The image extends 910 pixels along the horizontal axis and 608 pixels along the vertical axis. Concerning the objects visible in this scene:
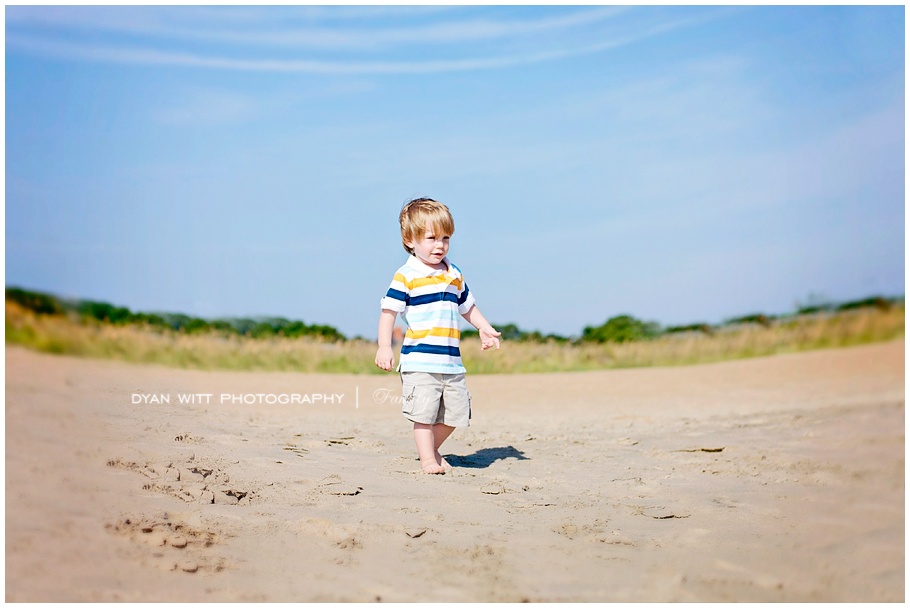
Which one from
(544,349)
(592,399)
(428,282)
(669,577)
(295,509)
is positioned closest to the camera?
(669,577)

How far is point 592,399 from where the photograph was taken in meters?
5.38

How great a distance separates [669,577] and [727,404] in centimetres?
367

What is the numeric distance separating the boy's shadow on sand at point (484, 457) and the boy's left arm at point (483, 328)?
1.72ft

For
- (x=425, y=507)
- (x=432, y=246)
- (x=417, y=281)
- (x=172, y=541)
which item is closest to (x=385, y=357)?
(x=417, y=281)

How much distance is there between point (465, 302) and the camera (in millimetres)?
2844

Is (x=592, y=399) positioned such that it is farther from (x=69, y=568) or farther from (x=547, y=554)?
(x=69, y=568)

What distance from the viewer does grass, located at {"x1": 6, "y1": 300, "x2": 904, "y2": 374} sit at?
17.7 feet

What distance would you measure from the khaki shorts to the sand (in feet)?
0.69

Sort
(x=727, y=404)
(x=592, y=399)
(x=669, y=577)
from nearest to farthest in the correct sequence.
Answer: (x=669, y=577) → (x=727, y=404) → (x=592, y=399)

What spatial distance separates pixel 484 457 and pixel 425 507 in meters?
1.00

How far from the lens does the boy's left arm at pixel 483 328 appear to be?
275cm

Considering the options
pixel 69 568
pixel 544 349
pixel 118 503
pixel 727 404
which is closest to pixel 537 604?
pixel 69 568

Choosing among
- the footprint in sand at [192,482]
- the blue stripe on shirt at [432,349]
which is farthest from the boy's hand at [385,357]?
the footprint in sand at [192,482]

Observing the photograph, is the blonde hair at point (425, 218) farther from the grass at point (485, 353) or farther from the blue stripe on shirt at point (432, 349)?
the grass at point (485, 353)
